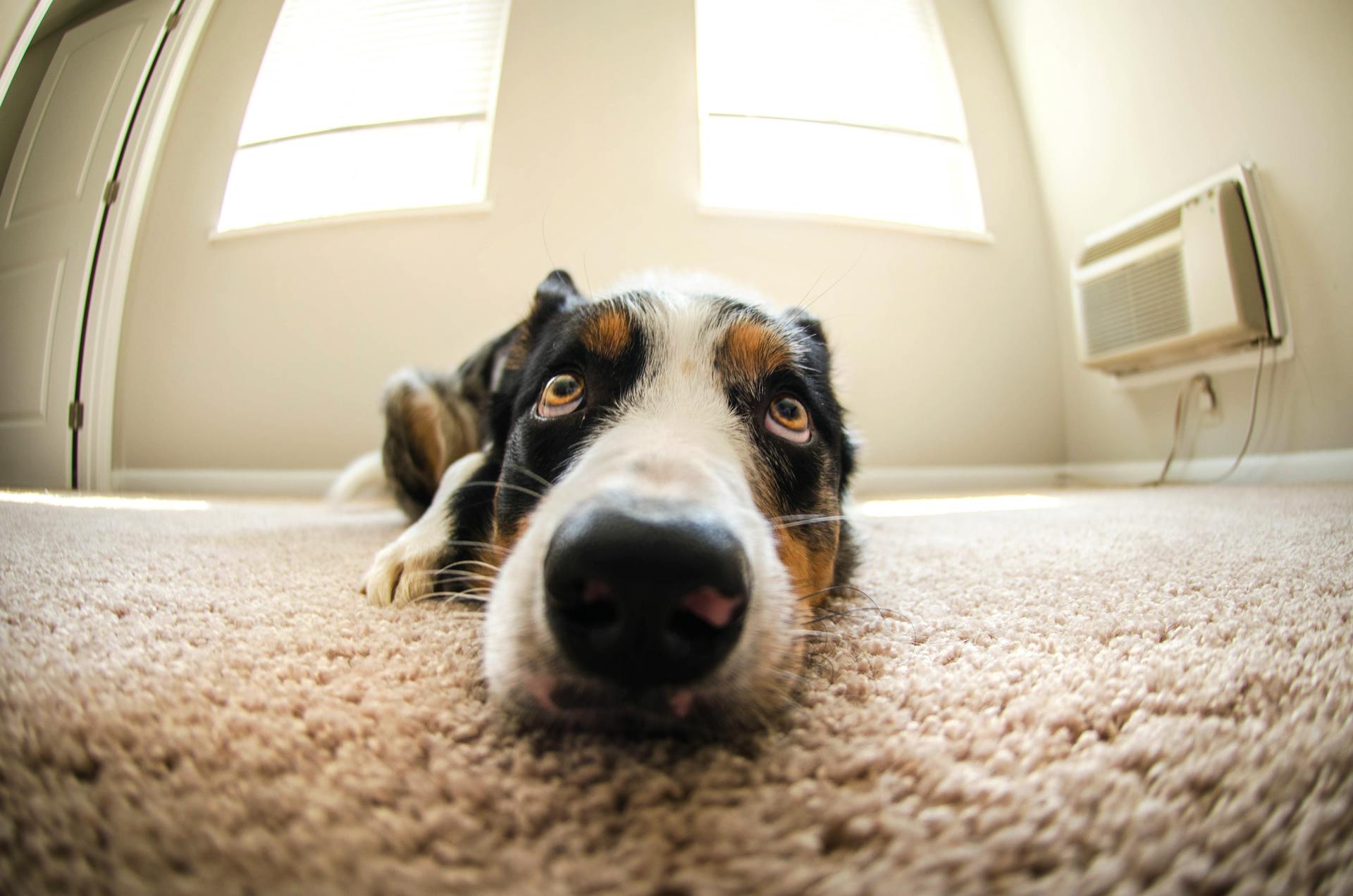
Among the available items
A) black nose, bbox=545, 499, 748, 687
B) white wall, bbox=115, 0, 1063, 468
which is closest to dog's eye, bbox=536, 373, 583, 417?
black nose, bbox=545, 499, 748, 687

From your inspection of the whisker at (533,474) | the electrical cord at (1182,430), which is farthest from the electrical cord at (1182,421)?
the whisker at (533,474)

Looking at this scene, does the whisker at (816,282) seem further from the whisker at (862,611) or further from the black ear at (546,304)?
the whisker at (862,611)

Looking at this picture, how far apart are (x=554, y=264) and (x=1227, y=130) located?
10.6 feet

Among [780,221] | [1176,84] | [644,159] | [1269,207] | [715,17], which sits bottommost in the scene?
[1269,207]

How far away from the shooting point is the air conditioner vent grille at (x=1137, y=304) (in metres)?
2.61

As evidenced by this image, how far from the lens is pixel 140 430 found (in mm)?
1636

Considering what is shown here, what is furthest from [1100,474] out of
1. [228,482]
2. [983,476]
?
[228,482]

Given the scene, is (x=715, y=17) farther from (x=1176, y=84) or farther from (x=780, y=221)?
(x=1176, y=84)

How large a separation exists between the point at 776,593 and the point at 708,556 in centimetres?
17

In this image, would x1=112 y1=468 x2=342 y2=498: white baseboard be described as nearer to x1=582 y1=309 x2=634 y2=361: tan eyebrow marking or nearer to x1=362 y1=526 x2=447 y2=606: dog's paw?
x1=362 y1=526 x2=447 y2=606: dog's paw

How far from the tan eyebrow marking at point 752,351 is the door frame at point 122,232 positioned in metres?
1.51

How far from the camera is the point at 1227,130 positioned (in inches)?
91.4

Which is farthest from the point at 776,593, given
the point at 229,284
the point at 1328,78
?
the point at 1328,78

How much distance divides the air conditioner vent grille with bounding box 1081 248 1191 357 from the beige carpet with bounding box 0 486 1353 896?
2.46 metres
